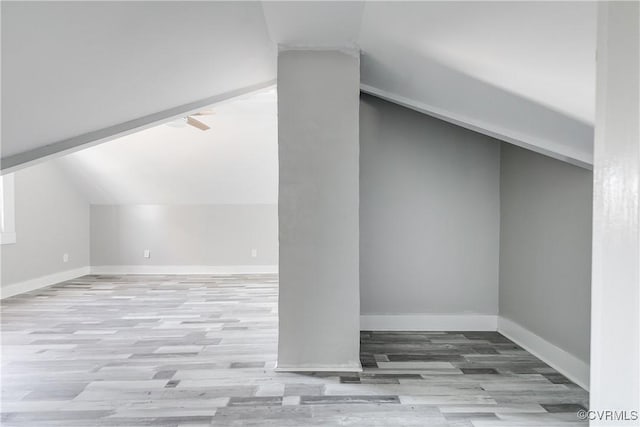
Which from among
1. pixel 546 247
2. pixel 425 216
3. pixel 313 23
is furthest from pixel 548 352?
pixel 313 23

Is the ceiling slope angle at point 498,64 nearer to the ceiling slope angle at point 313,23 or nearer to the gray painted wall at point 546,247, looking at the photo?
the ceiling slope angle at point 313,23

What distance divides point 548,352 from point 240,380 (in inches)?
88.1

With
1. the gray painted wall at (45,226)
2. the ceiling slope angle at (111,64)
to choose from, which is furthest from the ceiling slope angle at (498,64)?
the gray painted wall at (45,226)

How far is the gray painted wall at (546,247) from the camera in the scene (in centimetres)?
293

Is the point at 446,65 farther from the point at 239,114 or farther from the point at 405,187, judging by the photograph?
the point at 239,114

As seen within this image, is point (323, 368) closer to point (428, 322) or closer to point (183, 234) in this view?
point (428, 322)

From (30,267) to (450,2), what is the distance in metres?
6.44

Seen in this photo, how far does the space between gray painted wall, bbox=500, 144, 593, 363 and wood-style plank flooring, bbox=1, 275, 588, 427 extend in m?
0.31

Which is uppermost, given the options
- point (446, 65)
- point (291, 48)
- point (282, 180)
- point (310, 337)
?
point (291, 48)

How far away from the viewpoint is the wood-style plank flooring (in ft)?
8.12

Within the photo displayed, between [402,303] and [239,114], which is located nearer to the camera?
[402,303]

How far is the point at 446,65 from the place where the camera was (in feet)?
8.60

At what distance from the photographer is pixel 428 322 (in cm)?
424

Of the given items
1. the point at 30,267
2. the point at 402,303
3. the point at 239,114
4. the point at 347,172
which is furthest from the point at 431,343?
the point at 30,267
